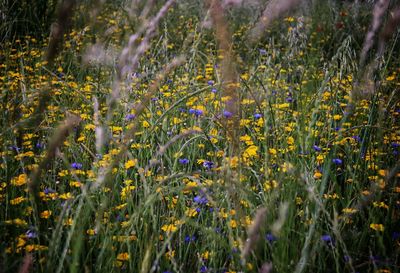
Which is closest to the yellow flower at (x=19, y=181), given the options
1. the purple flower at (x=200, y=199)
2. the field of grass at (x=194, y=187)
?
the field of grass at (x=194, y=187)

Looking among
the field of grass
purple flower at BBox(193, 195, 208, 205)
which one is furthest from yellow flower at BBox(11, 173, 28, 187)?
purple flower at BBox(193, 195, 208, 205)

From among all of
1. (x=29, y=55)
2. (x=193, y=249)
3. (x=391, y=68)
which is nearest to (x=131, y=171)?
(x=193, y=249)

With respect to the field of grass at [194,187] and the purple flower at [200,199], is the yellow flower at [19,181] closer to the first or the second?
the field of grass at [194,187]

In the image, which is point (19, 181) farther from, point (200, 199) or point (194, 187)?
point (194, 187)

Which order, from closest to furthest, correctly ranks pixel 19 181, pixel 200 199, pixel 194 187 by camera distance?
1. pixel 194 187
2. pixel 200 199
3. pixel 19 181

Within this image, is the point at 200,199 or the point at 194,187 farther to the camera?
the point at 200,199

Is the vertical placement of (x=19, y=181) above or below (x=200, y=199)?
above

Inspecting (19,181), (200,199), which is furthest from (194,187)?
(19,181)

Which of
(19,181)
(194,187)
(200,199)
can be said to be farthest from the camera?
(19,181)

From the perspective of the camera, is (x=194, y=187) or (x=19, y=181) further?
(x=19, y=181)

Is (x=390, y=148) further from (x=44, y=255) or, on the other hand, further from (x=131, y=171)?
(x=44, y=255)

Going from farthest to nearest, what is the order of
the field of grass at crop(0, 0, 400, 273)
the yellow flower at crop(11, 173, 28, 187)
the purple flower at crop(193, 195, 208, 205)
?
the yellow flower at crop(11, 173, 28, 187) → the purple flower at crop(193, 195, 208, 205) → the field of grass at crop(0, 0, 400, 273)

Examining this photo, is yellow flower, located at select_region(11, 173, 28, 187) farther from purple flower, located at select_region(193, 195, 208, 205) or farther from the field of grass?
purple flower, located at select_region(193, 195, 208, 205)

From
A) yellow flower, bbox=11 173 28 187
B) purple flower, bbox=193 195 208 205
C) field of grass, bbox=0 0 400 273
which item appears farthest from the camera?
yellow flower, bbox=11 173 28 187
